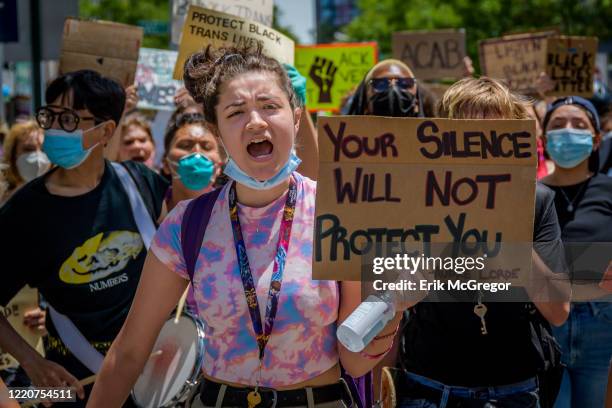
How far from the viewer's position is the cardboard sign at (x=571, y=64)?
722 centimetres

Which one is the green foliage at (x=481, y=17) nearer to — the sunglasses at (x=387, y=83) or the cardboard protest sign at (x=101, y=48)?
the cardboard protest sign at (x=101, y=48)

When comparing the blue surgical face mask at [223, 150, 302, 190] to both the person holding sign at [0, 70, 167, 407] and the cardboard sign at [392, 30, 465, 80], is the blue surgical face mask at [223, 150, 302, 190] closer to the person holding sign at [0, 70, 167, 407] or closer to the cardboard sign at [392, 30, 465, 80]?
the person holding sign at [0, 70, 167, 407]

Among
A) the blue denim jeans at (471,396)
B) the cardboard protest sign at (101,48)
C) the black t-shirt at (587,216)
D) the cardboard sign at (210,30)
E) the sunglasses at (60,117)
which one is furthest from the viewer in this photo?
the cardboard protest sign at (101,48)

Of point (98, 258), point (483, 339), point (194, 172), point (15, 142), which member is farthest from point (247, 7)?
point (483, 339)

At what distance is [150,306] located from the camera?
108 inches

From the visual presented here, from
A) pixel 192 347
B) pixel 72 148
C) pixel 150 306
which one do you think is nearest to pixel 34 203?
pixel 72 148

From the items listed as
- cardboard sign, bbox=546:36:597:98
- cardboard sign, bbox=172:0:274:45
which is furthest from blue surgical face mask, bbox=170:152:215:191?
cardboard sign, bbox=546:36:597:98

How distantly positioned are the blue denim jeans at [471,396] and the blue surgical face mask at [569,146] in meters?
1.72

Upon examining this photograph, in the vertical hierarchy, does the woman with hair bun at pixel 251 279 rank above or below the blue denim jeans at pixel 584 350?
above

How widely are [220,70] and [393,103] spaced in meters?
2.18

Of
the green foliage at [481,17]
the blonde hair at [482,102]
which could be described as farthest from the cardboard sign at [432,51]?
the green foliage at [481,17]

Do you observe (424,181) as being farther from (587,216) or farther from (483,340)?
(587,216)

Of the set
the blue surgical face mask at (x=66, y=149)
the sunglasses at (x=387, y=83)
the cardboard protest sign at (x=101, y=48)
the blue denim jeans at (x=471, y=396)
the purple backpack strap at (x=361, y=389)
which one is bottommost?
the blue denim jeans at (x=471, y=396)

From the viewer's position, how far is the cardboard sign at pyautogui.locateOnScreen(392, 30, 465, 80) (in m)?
8.91
